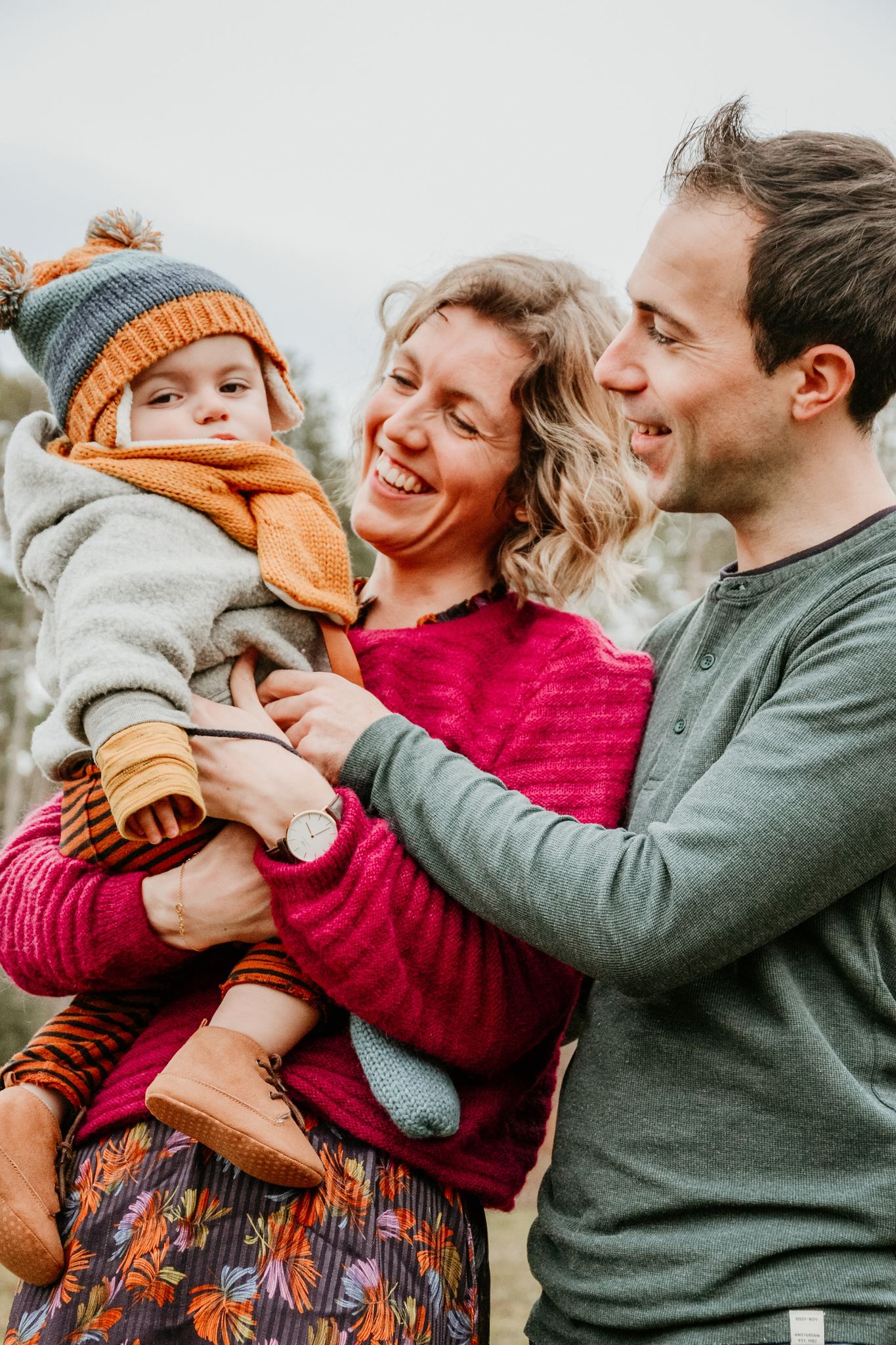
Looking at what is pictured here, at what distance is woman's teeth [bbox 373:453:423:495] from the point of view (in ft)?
7.66

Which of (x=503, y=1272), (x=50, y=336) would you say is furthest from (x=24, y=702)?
(x=50, y=336)

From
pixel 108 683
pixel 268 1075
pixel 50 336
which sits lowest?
pixel 268 1075

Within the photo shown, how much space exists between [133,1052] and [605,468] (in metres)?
1.43

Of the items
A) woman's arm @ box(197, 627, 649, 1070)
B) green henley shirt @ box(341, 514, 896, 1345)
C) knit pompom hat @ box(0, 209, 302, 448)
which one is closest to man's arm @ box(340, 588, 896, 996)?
green henley shirt @ box(341, 514, 896, 1345)

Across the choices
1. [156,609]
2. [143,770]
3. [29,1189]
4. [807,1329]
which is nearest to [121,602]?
[156,609]

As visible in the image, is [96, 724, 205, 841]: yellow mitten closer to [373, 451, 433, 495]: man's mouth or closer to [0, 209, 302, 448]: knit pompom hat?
[0, 209, 302, 448]: knit pompom hat

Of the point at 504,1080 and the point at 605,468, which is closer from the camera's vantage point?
the point at 504,1080

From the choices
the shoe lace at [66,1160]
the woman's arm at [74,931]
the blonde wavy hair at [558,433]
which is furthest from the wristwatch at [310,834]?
the blonde wavy hair at [558,433]

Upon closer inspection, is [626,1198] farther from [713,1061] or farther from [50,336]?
[50,336]

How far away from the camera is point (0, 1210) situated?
171cm

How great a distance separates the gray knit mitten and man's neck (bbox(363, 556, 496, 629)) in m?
0.89

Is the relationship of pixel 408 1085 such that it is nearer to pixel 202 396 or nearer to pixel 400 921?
pixel 400 921

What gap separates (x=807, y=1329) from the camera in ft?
5.06

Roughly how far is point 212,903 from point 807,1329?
1.06m
